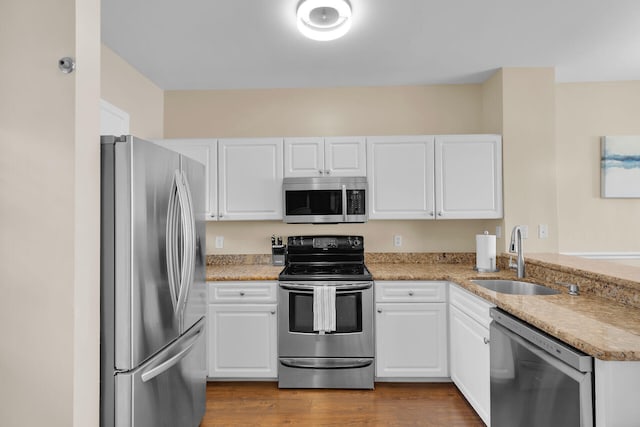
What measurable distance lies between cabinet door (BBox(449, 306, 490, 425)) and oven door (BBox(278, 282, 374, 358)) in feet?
2.02

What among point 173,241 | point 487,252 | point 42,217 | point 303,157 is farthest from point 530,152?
point 42,217

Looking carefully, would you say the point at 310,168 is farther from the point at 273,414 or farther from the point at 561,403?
the point at 561,403

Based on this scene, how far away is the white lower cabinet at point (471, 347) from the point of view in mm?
2148

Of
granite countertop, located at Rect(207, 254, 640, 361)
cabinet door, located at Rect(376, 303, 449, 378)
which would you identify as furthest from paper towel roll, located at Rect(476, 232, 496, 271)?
cabinet door, located at Rect(376, 303, 449, 378)

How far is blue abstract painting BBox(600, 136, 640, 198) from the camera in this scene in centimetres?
331

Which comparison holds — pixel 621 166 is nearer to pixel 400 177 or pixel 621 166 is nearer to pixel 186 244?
pixel 400 177

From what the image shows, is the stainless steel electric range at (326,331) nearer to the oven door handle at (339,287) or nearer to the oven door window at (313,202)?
the oven door handle at (339,287)

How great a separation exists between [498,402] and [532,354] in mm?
491

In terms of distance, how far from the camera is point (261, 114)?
3.53 metres

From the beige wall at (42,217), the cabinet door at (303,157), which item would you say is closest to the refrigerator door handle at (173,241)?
the beige wall at (42,217)

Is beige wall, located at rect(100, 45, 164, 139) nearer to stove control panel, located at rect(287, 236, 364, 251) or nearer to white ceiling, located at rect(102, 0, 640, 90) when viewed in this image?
white ceiling, located at rect(102, 0, 640, 90)

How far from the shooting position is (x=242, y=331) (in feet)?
9.34

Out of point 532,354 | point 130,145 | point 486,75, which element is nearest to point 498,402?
point 532,354

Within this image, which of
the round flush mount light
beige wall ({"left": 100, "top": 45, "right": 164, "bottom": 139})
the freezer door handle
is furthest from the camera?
beige wall ({"left": 100, "top": 45, "right": 164, "bottom": 139})
